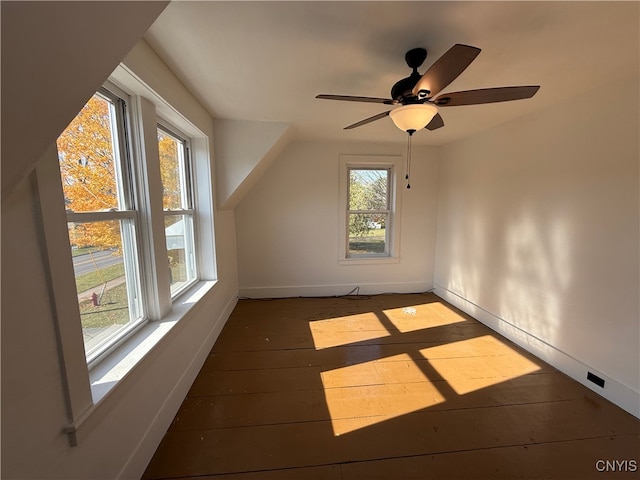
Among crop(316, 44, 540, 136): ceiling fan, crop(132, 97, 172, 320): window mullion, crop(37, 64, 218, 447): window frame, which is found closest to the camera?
crop(37, 64, 218, 447): window frame

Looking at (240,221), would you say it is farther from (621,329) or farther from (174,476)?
(621,329)

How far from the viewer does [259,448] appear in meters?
1.46

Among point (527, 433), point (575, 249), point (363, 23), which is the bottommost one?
point (527, 433)

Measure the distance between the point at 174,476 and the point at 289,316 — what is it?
74.0 inches

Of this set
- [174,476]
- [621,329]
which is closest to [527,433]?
[621,329]

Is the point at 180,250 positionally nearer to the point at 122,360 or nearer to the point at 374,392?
the point at 122,360

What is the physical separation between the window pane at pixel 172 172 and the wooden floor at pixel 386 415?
1376 mm

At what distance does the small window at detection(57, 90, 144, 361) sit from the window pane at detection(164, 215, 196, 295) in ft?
1.77

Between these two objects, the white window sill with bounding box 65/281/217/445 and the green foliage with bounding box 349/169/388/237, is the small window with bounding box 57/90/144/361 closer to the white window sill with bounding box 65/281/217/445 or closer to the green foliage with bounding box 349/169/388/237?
the white window sill with bounding box 65/281/217/445

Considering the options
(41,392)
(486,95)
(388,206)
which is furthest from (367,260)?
(41,392)

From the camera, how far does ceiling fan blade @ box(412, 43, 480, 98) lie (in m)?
1.04

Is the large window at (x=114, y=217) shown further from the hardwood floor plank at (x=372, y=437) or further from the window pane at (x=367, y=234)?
the window pane at (x=367, y=234)

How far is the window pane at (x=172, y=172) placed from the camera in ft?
6.52

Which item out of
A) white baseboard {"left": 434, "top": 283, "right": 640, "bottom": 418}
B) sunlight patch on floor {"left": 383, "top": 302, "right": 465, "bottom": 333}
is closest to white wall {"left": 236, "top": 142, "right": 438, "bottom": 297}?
sunlight patch on floor {"left": 383, "top": 302, "right": 465, "bottom": 333}
